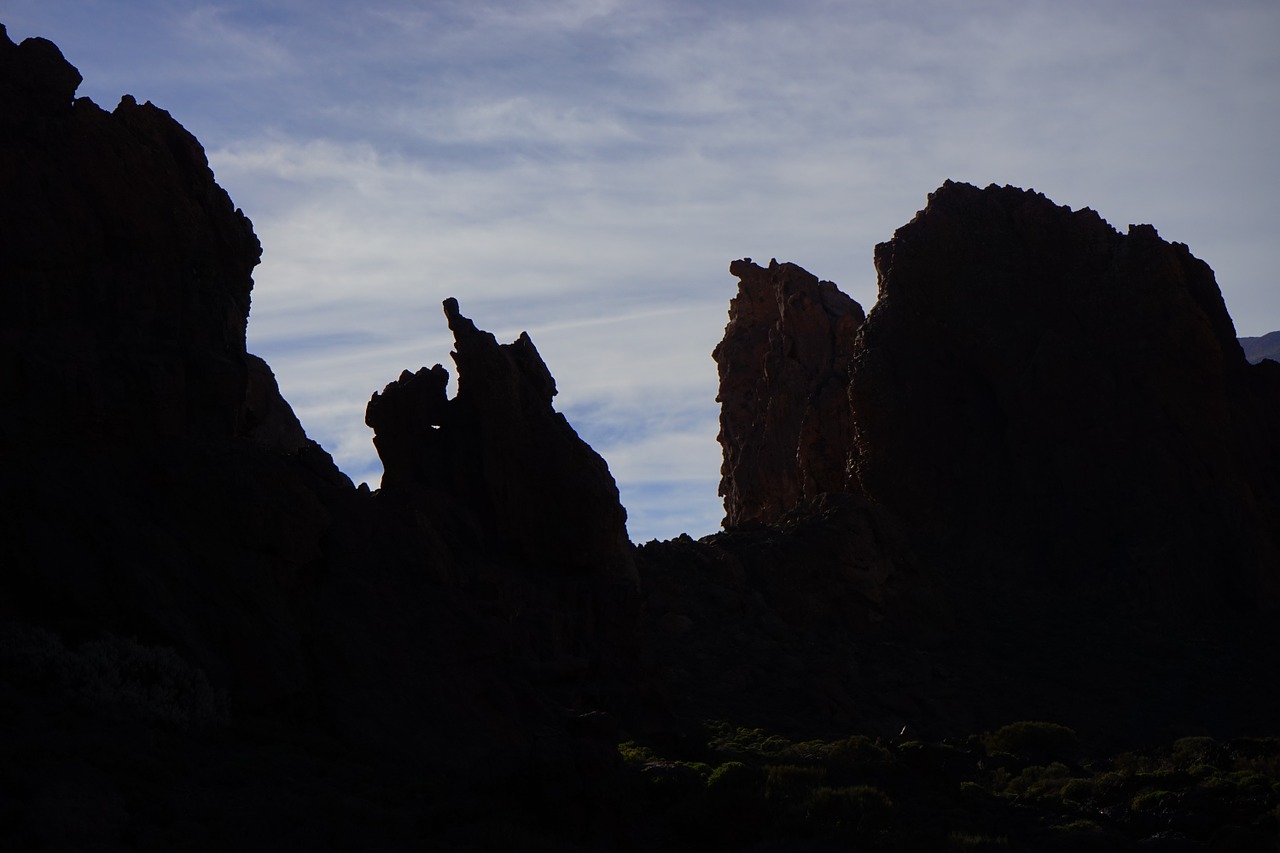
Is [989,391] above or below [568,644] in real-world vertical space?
above

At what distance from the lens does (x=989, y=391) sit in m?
64.3

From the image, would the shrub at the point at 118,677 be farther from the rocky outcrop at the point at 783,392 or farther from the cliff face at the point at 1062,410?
the rocky outcrop at the point at 783,392

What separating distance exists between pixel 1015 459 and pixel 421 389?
27.9 metres

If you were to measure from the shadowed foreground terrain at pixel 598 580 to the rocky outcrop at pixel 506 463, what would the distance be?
0.12 meters

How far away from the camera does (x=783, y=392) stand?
257 feet

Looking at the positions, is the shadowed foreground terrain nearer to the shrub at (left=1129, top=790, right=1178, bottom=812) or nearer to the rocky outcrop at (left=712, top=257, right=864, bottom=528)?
the shrub at (left=1129, top=790, right=1178, bottom=812)

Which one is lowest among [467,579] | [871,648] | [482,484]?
[871,648]

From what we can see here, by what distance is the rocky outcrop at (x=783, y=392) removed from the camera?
71812mm

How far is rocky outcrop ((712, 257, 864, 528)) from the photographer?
236ft

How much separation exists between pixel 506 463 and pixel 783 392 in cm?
3861

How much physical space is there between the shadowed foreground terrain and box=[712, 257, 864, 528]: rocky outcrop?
131 inches

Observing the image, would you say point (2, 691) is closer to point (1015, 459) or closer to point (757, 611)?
point (757, 611)

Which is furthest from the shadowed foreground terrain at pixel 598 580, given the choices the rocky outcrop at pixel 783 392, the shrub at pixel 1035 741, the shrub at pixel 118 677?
the rocky outcrop at pixel 783 392

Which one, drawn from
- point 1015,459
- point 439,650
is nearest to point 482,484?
point 439,650
